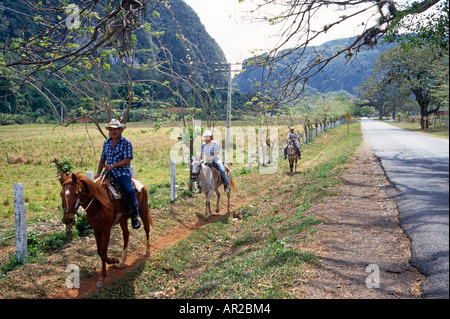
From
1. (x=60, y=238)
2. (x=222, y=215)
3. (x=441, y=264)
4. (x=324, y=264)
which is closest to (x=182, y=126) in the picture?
(x=222, y=215)

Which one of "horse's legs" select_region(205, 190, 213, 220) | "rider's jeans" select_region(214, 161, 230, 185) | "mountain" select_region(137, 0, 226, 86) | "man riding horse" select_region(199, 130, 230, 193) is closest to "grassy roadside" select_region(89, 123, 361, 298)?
"horse's legs" select_region(205, 190, 213, 220)

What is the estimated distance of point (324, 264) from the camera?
499 centimetres

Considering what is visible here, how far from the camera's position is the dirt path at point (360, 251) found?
413 cm

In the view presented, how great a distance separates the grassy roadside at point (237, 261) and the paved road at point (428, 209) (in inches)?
63.3

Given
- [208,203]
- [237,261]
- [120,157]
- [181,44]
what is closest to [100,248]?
[120,157]

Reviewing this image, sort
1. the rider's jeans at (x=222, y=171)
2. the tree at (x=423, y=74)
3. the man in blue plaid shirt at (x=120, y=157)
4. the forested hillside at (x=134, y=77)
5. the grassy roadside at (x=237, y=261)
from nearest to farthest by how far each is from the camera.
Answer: the tree at (x=423, y=74) < the grassy roadside at (x=237, y=261) < the man in blue plaid shirt at (x=120, y=157) < the forested hillside at (x=134, y=77) < the rider's jeans at (x=222, y=171)

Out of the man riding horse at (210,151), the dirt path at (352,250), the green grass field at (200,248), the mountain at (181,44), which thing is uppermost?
the mountain at (181,44)

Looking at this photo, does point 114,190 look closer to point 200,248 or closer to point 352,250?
point 200,248

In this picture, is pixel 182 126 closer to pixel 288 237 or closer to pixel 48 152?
pixel 288 237

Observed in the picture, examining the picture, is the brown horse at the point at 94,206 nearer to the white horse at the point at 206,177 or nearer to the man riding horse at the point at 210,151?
the white horse at the point at 206,177

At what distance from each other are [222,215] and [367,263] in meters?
6.52

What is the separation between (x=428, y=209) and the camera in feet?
17.3

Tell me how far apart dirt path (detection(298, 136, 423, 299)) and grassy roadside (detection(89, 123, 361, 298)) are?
0.94ft

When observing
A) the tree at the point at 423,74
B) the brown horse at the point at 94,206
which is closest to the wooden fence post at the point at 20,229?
the brown horse at the point at 94,206
